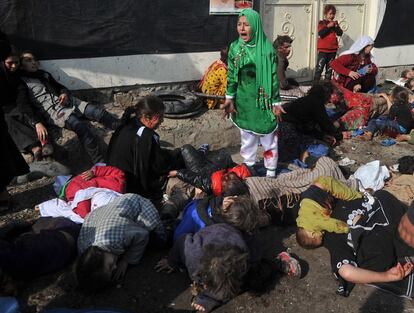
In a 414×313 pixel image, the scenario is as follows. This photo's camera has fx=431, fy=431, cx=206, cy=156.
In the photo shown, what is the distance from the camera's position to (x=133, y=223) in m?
3.21

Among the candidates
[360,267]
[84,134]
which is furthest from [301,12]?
[360,267]

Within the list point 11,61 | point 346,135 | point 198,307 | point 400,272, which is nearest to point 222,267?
point 198,307

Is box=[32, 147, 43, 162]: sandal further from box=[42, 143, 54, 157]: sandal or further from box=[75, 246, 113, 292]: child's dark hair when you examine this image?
box=[75, 246, 113, 292]: child's dark hair

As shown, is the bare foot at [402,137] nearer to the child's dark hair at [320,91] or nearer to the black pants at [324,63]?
the child's dark hair at [320,91]

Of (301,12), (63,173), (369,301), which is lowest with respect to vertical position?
(369,301)

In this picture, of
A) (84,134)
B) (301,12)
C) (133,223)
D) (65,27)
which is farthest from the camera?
(301,12)

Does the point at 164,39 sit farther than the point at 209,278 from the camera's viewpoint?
Yes

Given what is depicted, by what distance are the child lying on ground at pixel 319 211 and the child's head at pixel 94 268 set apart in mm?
1541

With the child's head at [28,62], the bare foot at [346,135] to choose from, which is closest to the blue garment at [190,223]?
the child's head at [28,62]

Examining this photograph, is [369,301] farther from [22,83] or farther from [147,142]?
[22,83]

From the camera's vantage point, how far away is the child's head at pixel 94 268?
9.26 ft

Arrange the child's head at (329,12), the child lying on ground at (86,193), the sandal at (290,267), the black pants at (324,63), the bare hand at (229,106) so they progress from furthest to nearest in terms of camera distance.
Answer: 1. the black pants at (324,63)
2. the child's head at (329,12)
3. the bare hand at (229,106)
4. the child lying on ground at (86,193)
5. the sandal at (290,267)

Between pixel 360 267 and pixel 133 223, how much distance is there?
66.6 inches

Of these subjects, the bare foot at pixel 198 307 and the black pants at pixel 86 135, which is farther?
the black pants at pixel 86 135
